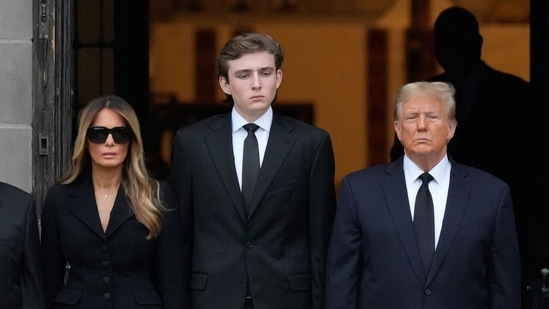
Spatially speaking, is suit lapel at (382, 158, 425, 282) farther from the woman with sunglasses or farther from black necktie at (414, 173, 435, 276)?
the woman with sunglasses

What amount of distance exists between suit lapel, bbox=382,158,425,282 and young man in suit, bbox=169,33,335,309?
32cm

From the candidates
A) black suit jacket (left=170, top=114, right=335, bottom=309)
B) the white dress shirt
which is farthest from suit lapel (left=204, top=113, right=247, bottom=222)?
the white dress shirt

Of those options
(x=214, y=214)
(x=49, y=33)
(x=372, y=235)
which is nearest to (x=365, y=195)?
(x=372, y=235)

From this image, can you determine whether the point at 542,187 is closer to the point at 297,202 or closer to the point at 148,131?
the point at 297,202

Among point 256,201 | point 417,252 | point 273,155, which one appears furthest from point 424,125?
point 256,201

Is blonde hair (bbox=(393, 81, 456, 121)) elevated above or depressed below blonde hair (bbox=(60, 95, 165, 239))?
above

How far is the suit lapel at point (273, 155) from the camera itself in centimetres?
612

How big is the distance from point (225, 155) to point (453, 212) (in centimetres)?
111

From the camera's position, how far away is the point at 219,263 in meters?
6.12

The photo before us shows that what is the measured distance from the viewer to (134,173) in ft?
20.0

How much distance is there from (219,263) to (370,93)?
436 cm

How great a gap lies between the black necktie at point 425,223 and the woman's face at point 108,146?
1382mm

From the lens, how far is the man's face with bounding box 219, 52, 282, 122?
6.11 meters

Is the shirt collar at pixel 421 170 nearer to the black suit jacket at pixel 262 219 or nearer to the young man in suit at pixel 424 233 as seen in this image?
the young man in suit at pixel 424 233
